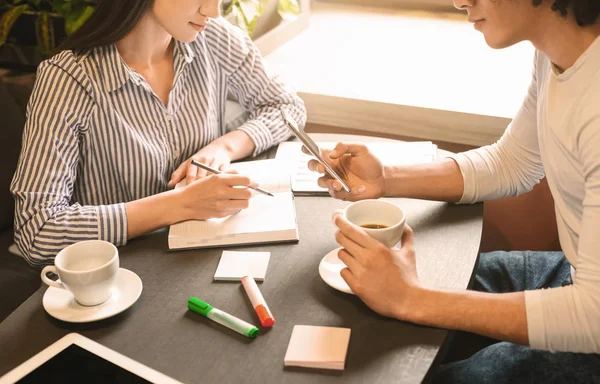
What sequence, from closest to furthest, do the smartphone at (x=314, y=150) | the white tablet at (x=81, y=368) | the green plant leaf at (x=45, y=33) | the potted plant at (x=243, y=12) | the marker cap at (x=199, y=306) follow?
1. the white tablet at (x=81, y=368)
2. the marker cap at (x=199, y=306)
3. the smartphone at (x=314, y=150)
4. the potted plant at (x=243, y=12)
5. the green plant leaf at (x=45, y=33)

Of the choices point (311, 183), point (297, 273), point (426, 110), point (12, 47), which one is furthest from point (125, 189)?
point (12, 47)

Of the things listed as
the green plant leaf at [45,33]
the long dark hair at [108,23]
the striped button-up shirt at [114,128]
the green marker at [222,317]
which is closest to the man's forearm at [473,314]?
the green marker at [222,317]

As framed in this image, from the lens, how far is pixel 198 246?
1.18 m

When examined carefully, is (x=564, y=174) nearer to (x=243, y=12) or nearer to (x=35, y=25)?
(x=243, y=12)

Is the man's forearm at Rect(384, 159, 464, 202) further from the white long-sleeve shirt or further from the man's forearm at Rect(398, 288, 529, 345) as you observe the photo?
the man's forearm at Rect(398, 288, 529, 345)

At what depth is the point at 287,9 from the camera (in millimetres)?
2285

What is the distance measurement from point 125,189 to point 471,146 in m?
1.00

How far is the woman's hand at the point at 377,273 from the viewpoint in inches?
38.9

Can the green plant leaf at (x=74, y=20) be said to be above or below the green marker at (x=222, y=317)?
above

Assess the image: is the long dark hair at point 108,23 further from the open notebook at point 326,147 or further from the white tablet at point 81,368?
the white tablet at point 81,368

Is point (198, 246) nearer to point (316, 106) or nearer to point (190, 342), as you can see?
point (190, 342)

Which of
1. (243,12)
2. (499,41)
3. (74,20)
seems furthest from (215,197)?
(74,20)

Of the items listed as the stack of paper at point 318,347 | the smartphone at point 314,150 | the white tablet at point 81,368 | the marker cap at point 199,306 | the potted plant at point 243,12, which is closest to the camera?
the white tablet at point 81,368

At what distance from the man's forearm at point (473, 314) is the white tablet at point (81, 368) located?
42cm
